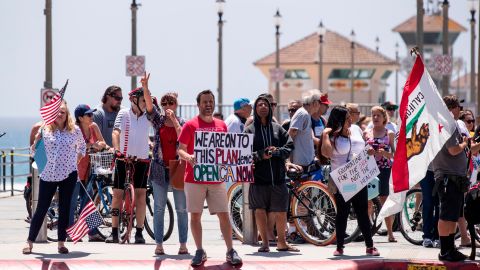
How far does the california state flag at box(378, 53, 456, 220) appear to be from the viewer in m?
14.7

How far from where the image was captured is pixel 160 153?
15.5m

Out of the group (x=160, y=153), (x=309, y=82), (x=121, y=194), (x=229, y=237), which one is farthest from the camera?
(x=309, y=82)

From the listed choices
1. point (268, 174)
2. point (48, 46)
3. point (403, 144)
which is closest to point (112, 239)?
point (268, 174)

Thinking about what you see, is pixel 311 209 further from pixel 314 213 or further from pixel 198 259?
pixel 198 259

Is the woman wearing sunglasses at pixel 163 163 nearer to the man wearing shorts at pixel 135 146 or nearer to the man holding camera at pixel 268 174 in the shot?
the man wearing shorts at pixel 135 146

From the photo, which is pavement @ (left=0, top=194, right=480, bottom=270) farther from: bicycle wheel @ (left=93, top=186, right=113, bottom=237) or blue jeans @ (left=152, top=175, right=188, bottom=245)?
bicycle wheel @ (left=93, top=186, right=113, bottom=237)

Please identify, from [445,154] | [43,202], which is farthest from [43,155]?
[445,154]

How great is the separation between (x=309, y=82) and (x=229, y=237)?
410ft

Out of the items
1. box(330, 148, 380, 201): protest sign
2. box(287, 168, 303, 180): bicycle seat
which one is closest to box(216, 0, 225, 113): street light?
box(287, 168, 303, 180): bicycle seat

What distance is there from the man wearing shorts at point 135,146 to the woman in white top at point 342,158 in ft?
7.42

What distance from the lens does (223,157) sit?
14695mm

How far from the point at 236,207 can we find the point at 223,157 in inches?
129

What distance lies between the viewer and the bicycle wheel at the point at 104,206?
688 inches

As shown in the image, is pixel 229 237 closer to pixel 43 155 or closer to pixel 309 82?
pixel 43 155
